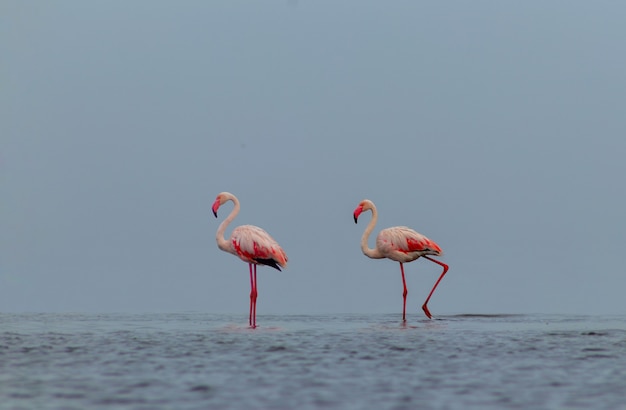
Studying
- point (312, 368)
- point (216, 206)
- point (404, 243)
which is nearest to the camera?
point (312, 368)

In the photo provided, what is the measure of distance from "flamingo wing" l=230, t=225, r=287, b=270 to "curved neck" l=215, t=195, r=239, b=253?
1.26 ft

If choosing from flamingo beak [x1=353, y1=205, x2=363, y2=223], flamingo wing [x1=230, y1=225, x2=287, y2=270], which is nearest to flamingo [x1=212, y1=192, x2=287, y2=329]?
flamingo wing [x1=230, y1=225, x2=287, y2=270]

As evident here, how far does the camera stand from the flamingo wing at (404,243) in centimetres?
1909

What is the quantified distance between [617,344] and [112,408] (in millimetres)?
7753

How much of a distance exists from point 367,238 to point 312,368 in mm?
10461

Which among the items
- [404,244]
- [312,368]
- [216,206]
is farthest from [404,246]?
[312,368]

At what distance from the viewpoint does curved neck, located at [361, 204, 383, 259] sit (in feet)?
64.2

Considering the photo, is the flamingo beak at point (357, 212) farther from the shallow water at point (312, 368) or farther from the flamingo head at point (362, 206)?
the shallow water at point (312, 368)

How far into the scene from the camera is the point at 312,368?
9500 mm

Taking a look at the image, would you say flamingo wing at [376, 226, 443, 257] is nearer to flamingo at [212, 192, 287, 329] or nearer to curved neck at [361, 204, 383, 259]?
curved neck at [361, 204, 383, 259]

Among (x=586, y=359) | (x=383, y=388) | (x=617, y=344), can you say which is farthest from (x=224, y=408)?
(x=617, y=344)

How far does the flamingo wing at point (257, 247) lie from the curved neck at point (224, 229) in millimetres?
384

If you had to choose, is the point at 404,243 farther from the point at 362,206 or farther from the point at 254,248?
the point at 254,248

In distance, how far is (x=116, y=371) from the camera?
363 inches
